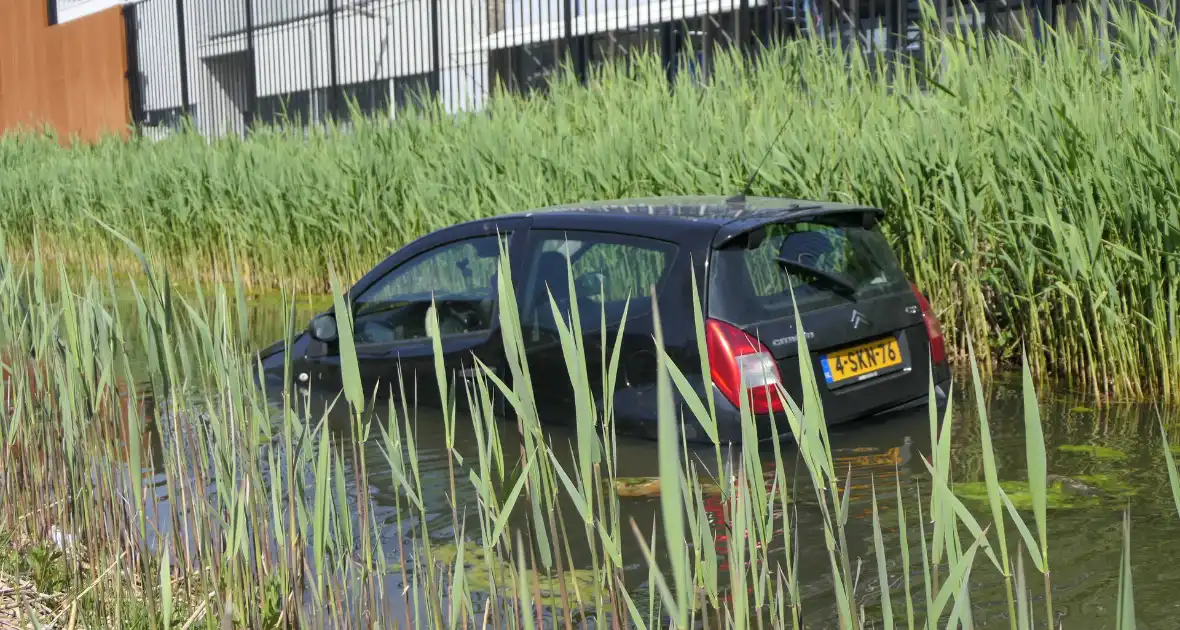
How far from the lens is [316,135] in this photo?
42.5 ft

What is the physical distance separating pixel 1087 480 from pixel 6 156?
18.5 m

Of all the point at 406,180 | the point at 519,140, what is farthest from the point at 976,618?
the point at 406,180

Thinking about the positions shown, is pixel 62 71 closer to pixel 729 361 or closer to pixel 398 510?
pixel 729 361

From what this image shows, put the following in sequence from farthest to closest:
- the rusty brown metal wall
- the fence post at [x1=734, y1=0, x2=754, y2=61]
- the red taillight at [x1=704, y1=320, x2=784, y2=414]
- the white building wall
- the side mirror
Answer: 1. the white building wall
2. the rusty brown metal wall
3. the fence post at [x1=734, y1=0, x2=754, y2=61]
4. the side mirror
5. the red taillight at [x1=704, y1=320, x2=784, y2=414]

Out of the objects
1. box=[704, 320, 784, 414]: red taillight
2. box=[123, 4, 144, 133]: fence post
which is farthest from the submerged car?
box=[123, 4, 144, 133]: fence post

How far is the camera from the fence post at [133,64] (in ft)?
87.6

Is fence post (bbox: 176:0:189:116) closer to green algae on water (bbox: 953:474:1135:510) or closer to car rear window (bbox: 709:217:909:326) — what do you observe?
car rear window (bbox: 709:217:909:326)

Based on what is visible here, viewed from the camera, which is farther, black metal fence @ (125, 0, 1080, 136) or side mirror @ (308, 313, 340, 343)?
black metal fence @ (125, 0, 1080, 136)

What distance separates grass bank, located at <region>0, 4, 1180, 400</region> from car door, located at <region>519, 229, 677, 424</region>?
1481 mm

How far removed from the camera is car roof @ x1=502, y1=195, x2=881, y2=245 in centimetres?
528

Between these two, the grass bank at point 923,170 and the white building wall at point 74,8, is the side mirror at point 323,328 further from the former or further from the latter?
the white building wall at point 74,8

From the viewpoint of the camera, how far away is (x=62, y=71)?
29734mm

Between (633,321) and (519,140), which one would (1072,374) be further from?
(519,140)

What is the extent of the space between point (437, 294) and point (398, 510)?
3.93 m
